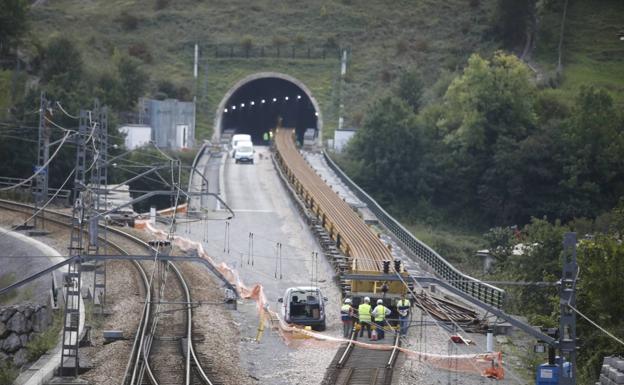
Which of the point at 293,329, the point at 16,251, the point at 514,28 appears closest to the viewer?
the point at 293,329

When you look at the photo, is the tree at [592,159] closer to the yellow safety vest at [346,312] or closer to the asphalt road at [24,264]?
the asphalt road at [24,264]

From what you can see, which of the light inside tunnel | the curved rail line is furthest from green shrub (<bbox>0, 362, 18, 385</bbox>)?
the light inside tunnel

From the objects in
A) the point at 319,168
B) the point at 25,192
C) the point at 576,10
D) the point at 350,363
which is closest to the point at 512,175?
the point at 319,168

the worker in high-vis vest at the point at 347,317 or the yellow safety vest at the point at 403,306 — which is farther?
the yellow safety vest at the point at 403,306

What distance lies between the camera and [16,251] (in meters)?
45.7

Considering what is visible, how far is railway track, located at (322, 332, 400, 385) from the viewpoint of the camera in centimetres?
2759

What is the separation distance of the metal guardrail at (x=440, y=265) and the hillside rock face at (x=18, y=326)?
13403mm

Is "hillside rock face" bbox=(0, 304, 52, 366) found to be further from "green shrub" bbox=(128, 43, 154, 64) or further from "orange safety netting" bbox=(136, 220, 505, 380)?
"green shrub" bbox=(128, 43, 154, 64)

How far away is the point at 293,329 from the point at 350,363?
4.28 m

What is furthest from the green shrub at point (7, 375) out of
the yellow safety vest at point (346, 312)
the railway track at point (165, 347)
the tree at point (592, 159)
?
the tree at point (592, 159)

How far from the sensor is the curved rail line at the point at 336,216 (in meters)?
40.0

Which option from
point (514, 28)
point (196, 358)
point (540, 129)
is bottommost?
point (196, 358)

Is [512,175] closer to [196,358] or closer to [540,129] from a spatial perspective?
[540,129]

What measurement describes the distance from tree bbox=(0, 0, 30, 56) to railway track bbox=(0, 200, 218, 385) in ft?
155
